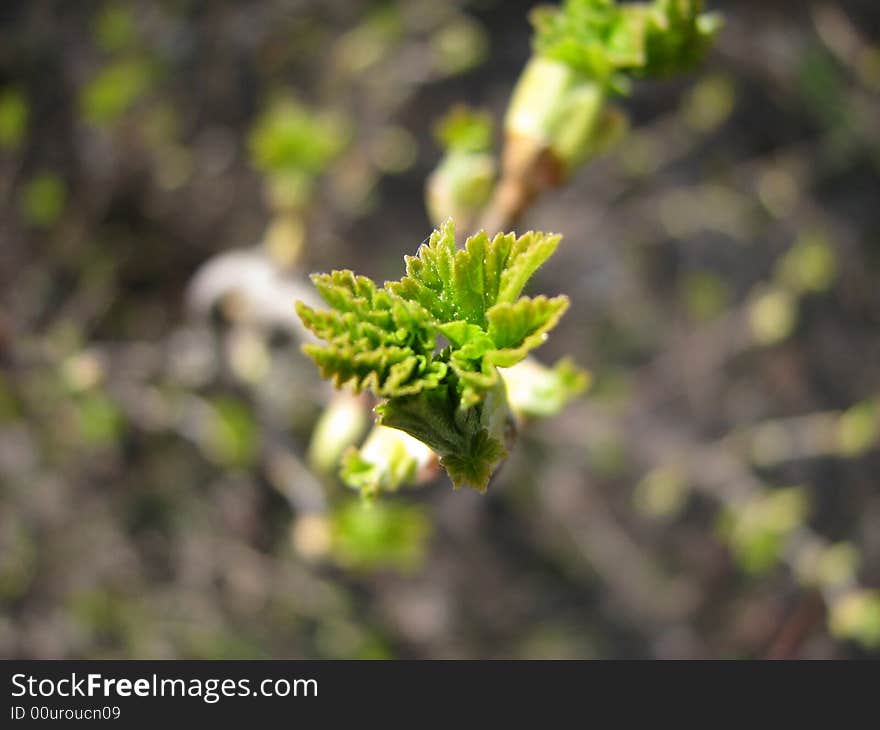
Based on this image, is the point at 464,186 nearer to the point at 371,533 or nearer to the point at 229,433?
the point at 371,533

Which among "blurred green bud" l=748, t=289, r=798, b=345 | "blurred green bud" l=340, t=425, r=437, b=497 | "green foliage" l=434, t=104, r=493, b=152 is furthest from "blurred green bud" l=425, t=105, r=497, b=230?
"blurred green bud" l=748, t=289, r=798, b=345

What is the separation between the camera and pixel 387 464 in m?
0.50

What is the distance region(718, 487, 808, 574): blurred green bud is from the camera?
1459mm

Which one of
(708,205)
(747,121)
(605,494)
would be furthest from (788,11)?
(605,494)

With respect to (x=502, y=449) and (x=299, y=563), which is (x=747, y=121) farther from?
(x=502, y=449)

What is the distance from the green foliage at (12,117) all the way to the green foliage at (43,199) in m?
0.08

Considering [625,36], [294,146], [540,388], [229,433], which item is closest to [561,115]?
[625,36]

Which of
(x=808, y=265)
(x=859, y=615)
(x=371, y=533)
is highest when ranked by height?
(x=808, y=265)

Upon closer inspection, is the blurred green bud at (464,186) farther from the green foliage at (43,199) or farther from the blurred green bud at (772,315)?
the blurred green bud at (772,315)

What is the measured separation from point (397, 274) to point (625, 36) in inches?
47.4

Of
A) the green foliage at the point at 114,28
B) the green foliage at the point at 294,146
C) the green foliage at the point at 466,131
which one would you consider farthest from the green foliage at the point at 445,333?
the green foliage at the point at 114,28

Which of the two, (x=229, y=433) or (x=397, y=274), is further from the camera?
(x=397, y=274)

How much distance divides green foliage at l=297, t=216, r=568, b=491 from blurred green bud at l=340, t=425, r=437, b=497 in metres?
0.08

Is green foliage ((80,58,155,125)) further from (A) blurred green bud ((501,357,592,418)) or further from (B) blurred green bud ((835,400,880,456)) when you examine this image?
(B) blurred green bud ((835,400,880,456))
